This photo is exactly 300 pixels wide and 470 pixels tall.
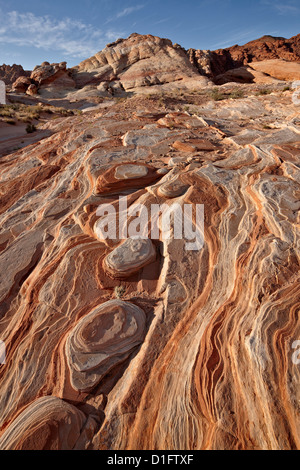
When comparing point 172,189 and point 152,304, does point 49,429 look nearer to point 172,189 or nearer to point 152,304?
point 152,304

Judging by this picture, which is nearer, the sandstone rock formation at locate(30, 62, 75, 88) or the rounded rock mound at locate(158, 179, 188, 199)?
the rounded rock mound at locate(158, 179, 188, 199)

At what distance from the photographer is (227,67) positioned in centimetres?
4712

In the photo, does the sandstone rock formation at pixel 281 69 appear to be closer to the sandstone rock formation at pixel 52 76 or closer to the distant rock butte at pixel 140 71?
the distant rock butte at pixel 140 71

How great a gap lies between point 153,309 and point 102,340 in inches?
38.7

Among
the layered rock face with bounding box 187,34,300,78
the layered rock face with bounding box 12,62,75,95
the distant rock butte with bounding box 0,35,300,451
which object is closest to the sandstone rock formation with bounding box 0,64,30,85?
the layered rock face with bounding box 12,62,75,95

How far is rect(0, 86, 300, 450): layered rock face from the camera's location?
114 inches

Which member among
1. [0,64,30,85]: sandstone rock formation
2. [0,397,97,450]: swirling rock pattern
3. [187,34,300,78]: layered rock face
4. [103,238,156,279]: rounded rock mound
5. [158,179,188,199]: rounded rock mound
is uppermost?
[0,64,30,85]: sandstone rock formation

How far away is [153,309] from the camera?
4.15m

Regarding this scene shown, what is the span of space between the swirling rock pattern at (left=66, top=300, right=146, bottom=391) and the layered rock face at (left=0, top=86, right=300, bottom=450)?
16mm

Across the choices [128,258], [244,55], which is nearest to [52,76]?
[128,258]

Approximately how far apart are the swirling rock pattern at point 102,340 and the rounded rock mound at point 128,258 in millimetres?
723

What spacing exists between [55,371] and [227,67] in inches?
2266

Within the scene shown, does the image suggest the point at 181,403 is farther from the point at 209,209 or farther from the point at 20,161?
the point at 20,161

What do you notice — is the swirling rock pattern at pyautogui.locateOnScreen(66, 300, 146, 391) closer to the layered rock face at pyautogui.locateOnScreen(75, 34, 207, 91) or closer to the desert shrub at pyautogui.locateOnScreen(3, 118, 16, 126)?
the desert shrub at pyautogui.locateOnScreen(3, 118, 16, 126)
